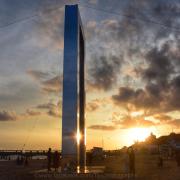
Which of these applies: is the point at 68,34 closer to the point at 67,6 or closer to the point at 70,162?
the point at 67,6

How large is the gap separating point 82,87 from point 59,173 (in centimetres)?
1031

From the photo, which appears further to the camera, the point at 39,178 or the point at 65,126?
the point at 65,126

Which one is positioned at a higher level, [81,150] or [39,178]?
[81,150]

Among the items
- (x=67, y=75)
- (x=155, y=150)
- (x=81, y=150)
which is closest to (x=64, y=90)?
(x=67, y=75)

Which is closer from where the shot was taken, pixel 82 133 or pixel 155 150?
pixel 82 133

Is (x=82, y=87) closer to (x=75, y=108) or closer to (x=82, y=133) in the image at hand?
(x=82, y=133)

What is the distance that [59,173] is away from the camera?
2392 centimetres

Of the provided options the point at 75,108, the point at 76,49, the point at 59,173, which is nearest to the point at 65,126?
the point at 75,108

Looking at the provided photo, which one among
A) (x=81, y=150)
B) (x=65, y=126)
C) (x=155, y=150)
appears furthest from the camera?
(x=155, y=150)

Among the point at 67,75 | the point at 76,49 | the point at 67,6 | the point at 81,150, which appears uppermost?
the point at 67,6

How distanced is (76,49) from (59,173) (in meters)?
9.23

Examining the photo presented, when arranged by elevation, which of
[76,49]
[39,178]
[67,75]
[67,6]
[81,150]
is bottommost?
[39,178]

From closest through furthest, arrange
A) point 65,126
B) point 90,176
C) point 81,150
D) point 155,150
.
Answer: point 90,176 → point 65,126 → point 81,150 → point 155,150

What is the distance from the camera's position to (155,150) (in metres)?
122
